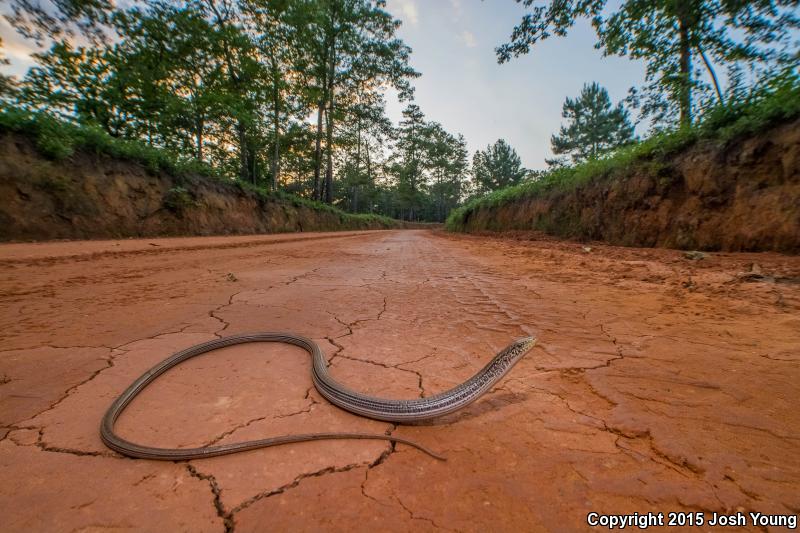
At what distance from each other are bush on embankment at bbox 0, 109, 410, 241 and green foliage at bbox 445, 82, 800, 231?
11.7m

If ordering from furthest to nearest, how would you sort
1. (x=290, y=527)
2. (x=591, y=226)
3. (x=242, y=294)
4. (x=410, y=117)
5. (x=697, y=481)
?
(x=410, y=117) → (x=591, y=226) → (x=242, y=294) → (x=697, y=481) → (x=290, y=527)

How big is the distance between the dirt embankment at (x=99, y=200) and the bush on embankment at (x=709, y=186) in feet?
38.2

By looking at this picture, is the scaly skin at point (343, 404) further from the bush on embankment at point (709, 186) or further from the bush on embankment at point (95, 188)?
the bush on embankment at point (95, 188)

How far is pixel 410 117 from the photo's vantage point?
1522 inches

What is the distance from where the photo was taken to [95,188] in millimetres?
6684

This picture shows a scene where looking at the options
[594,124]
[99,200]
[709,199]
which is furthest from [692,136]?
[594,124]

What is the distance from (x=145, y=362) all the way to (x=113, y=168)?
8.74 meters

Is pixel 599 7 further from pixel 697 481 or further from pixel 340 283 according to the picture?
pixel 697 481

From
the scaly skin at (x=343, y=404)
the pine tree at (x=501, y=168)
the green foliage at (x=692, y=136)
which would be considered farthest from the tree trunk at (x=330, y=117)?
the pine tree at (x=501, y=168)

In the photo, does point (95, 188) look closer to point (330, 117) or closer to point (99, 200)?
point (99, 200)

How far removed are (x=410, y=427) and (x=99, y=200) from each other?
923cm

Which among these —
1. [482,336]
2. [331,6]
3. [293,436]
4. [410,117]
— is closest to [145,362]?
[293,436]

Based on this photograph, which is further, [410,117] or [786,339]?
[410,117]

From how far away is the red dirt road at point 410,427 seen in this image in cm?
75
